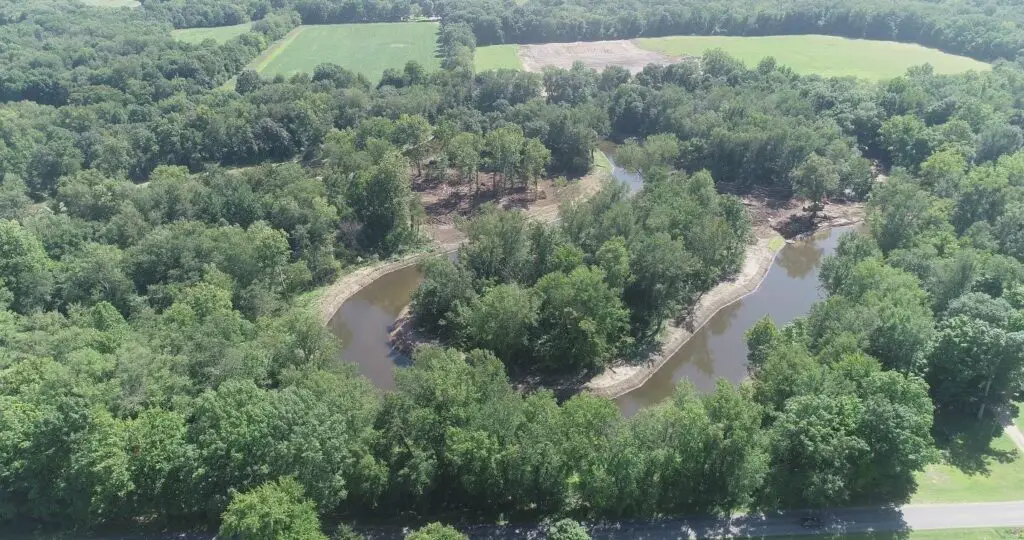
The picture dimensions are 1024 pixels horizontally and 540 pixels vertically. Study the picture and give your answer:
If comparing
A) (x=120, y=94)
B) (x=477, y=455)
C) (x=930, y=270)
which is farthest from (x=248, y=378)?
(x=120, y=94)

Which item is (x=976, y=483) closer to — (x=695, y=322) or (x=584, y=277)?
(x=695, y=322)

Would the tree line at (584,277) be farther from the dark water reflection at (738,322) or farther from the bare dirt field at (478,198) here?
the bare dirt field at (478,198)

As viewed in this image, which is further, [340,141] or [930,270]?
[340,141]

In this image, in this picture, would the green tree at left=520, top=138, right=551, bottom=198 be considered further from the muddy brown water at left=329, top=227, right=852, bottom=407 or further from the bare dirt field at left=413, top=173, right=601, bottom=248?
the muddy brown water at left=329, top=227, right=852, bottom=407

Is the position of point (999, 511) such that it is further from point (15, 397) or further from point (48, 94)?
point (48, 94)

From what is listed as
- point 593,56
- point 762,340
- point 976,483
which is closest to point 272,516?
point 762,340

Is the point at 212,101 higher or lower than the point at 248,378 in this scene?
higher
